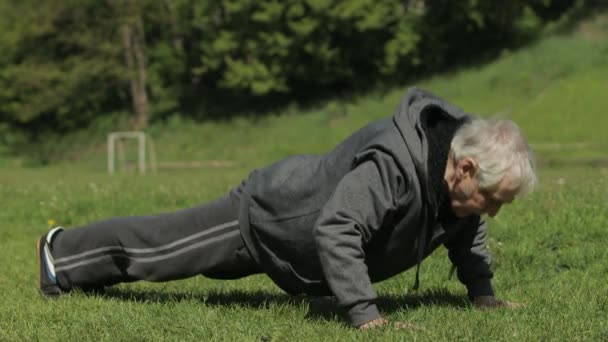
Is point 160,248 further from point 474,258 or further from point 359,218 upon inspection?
point 474,258

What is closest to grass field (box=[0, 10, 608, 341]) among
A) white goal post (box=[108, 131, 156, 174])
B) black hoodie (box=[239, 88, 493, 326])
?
black hoodie (box=[239, 88, 493, 326])

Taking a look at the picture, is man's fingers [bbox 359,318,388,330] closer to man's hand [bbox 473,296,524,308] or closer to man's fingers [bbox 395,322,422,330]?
man's fingers [bbox 395,322,422,330]

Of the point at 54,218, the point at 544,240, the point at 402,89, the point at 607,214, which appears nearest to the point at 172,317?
the point at 544,240

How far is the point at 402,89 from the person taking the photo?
130 ft

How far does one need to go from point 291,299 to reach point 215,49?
37.3 meters

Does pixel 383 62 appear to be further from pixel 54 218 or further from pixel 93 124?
pixel 54 218

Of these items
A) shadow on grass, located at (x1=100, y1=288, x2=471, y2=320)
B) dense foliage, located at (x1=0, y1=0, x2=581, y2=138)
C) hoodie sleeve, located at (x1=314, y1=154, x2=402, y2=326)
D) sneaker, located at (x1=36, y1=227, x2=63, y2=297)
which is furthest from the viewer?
dense foliage, located at (x1=0, y1=0, x2=581, y2=138)

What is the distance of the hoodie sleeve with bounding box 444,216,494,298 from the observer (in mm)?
5172

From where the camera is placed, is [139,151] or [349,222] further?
[139,151]

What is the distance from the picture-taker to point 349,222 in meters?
4.28

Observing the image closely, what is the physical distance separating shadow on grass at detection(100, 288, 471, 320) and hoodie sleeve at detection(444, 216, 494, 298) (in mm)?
136

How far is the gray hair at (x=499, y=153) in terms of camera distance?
13.8 ft

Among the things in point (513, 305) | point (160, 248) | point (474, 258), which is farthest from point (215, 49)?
point (513, 305)

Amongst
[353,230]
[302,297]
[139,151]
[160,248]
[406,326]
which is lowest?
[139,151]
